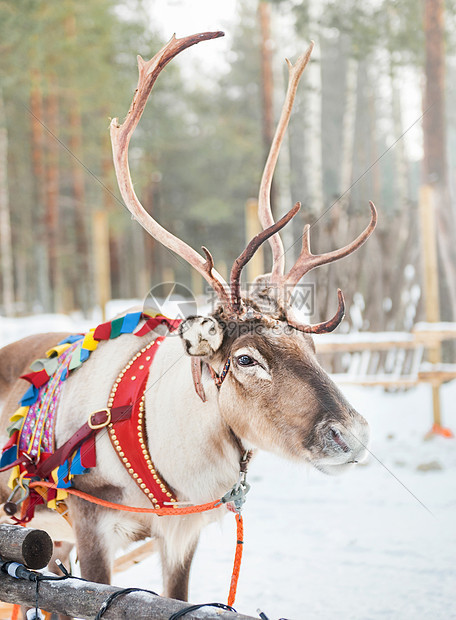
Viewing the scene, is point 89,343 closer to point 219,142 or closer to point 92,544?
point 92,544

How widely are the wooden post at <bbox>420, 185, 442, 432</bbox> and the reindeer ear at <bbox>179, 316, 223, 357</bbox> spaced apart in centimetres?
449

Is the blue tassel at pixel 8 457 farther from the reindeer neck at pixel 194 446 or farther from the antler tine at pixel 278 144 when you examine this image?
the antler tine at pixel 278 144

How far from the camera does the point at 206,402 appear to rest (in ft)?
7.28

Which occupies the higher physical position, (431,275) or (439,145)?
(439,145)

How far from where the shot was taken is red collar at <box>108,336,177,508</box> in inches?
87.1

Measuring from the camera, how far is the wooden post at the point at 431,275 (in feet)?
19.9

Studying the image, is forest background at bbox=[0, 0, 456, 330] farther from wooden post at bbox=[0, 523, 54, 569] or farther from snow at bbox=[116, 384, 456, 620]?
snow at bbox=[116, 384, 456, 620]

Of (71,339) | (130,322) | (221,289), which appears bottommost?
(71,339)

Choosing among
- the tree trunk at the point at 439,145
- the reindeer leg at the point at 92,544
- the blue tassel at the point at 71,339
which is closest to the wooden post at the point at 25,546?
the reindeer leg at the point at 92,544

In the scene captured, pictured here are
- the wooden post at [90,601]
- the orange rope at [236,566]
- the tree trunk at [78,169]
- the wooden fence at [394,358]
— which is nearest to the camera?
the wooden post at [90,601]

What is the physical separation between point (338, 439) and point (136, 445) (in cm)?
78

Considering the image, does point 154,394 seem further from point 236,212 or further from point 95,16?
point 236,212

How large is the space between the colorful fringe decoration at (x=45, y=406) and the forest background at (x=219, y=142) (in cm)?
80

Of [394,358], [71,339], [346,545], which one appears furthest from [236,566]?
[394,358]
